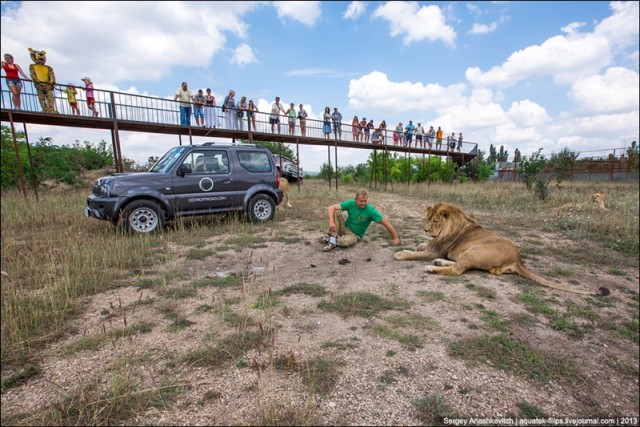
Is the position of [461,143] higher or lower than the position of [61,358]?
higher

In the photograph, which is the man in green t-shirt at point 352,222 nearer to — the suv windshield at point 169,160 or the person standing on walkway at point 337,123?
the suv windshield at point 169,160

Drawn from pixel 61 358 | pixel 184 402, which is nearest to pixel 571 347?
pixel 184 402

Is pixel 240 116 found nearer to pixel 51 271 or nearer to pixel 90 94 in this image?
pixel 90 94

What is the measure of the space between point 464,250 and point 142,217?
6.42 metres

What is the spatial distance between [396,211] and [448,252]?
6370mm

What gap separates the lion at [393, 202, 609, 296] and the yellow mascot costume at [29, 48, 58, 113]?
12548mm

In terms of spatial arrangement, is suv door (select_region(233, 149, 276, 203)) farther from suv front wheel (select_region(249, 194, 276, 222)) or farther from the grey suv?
suv front wheel (select_region(249, 194, 276, 222))

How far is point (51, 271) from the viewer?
446cm

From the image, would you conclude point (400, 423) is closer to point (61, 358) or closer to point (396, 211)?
point (61, 358)

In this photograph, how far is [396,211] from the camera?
11.7 m

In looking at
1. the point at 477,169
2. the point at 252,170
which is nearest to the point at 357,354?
the point at 252,170

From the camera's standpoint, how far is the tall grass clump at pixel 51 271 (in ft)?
9.88

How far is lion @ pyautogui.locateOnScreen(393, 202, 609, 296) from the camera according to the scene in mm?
4805

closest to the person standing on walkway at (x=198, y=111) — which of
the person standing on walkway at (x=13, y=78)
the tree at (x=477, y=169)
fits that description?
the person standing on walkway at (x=13, y=78)
